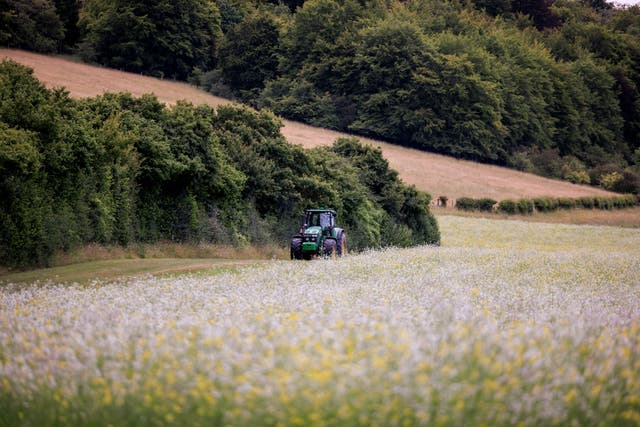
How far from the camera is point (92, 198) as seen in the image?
1000 inches

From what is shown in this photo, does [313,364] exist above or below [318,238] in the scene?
below

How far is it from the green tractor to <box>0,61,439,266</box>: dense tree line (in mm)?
4063

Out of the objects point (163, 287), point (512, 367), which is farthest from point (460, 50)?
point (512, 367)

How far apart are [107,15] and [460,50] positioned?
150ft

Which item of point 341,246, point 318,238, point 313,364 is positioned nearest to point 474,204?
point 341,246

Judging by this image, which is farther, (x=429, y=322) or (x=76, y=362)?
(x=429, y=322)

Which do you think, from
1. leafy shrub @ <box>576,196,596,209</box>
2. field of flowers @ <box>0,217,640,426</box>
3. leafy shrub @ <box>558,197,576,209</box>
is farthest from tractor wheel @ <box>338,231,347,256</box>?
leafy shrub @ <box>576,196,596,209</box>

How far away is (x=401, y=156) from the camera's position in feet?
268

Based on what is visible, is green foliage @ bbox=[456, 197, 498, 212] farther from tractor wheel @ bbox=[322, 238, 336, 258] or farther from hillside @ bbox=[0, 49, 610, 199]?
tractor wheel @ bbox=[322, 238, 336, 258]

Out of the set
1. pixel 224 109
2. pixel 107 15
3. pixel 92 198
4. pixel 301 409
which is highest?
pixel 107 15

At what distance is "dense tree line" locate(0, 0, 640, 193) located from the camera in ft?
279

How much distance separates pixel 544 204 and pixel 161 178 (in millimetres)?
50975

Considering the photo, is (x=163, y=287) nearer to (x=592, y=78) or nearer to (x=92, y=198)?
(x=92, y=198)

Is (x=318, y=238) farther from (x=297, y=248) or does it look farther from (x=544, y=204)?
(x=544, y=204)
